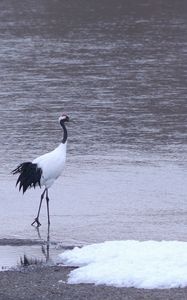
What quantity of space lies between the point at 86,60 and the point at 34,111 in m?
7.28

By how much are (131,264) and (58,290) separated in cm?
103

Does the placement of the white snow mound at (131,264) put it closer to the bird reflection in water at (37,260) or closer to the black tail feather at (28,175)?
the bird reflection in water at (37,260)

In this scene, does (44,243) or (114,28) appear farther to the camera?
(114,28)

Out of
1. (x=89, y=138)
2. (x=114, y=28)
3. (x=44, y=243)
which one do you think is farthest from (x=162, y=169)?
(x=114, y=28)

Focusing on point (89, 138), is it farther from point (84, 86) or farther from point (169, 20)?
point (169, 20)

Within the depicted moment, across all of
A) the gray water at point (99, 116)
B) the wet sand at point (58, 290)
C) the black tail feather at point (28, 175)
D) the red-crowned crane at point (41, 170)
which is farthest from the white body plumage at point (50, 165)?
the wet sand at point (58, 290)

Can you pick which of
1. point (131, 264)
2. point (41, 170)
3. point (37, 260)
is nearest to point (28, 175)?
point (41, 170)

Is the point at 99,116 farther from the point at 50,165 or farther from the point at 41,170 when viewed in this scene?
the point at 41,170

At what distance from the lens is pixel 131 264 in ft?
38.2

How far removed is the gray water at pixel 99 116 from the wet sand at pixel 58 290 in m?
1.65

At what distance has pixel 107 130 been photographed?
864 inches

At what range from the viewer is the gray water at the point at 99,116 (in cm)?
1557

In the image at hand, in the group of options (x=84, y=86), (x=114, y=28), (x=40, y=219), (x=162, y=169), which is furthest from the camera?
(x=114, y=28)

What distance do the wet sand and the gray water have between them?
1.65 metres
